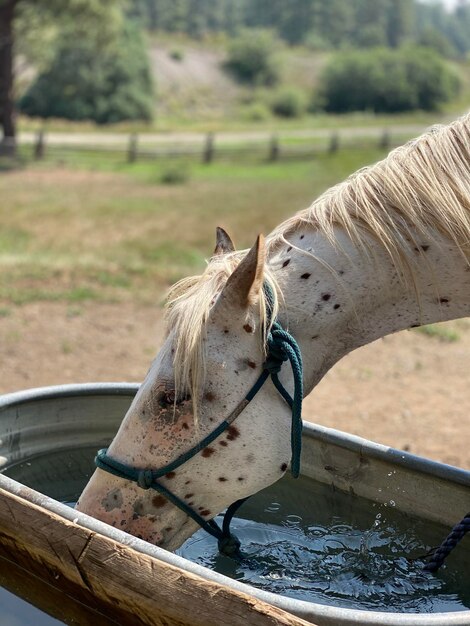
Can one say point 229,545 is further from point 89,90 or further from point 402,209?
point 89,90

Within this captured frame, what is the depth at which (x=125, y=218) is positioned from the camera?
12117mm

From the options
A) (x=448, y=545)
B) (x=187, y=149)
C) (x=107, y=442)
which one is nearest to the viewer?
(x=448, y=545)

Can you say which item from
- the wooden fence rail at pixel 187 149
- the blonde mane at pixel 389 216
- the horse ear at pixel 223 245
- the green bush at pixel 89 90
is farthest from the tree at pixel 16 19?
the blonde mane at pixel 389 216

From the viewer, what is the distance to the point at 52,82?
3747 centimetres

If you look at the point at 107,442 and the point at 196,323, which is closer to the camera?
the point at 196,323

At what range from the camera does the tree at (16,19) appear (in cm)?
1970

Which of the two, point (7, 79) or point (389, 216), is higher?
point (389, 216)

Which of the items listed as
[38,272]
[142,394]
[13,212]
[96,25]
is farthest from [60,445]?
[96,25]

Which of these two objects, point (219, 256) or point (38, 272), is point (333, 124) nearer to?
point (38, 272)

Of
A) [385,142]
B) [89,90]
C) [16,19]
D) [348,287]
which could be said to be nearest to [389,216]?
[348,287]

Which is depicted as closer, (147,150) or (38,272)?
(38,272)

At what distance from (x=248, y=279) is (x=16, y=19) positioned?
813 inches

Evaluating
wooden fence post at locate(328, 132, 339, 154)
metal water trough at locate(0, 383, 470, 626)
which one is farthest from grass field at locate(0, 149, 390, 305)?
metal water trough at locate(0, 383, 470, 626)

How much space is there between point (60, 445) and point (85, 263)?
5.08 metres
